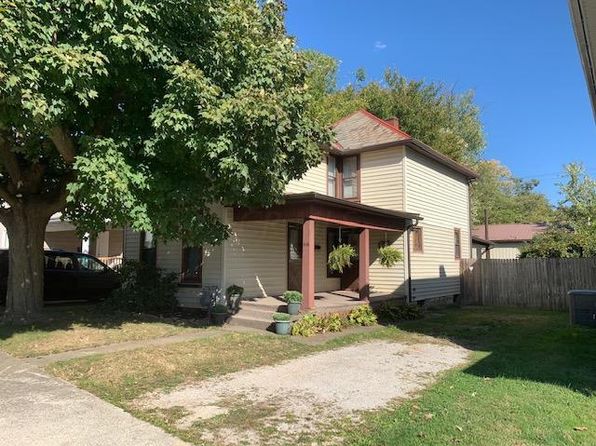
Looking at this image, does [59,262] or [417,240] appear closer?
[59,262]

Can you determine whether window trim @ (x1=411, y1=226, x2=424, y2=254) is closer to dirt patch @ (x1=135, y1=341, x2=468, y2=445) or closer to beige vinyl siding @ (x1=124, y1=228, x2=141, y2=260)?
dirt patch @ (x1=135, y1=341, x2=468, y2=445)

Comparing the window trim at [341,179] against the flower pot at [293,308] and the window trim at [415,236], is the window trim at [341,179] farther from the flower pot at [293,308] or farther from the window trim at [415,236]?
the flower pot at [293,308]

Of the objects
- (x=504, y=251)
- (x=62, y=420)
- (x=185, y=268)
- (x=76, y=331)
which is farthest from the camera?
(x=504, y=251)

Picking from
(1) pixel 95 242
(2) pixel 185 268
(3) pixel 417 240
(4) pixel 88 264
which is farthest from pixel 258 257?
(1) pixel 95 242

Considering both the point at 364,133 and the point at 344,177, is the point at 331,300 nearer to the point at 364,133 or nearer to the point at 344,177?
the point at 344,177

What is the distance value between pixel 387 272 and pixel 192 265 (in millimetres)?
6744

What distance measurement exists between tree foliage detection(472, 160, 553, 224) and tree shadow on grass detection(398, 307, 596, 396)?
Result: 27.9 metres

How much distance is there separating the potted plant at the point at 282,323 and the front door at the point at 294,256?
4353 millimetres

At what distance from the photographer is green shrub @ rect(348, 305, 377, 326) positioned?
42.1ft

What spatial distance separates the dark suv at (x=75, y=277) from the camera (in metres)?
15.0

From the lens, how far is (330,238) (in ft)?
56.4

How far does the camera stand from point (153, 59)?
318 inches

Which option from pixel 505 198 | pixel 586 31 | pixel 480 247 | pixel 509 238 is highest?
pixel 505 198

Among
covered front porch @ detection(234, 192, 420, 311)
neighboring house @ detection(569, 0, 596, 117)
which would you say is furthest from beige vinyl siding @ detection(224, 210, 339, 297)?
neighboring house @ detection(569, 0, 596, 117)
